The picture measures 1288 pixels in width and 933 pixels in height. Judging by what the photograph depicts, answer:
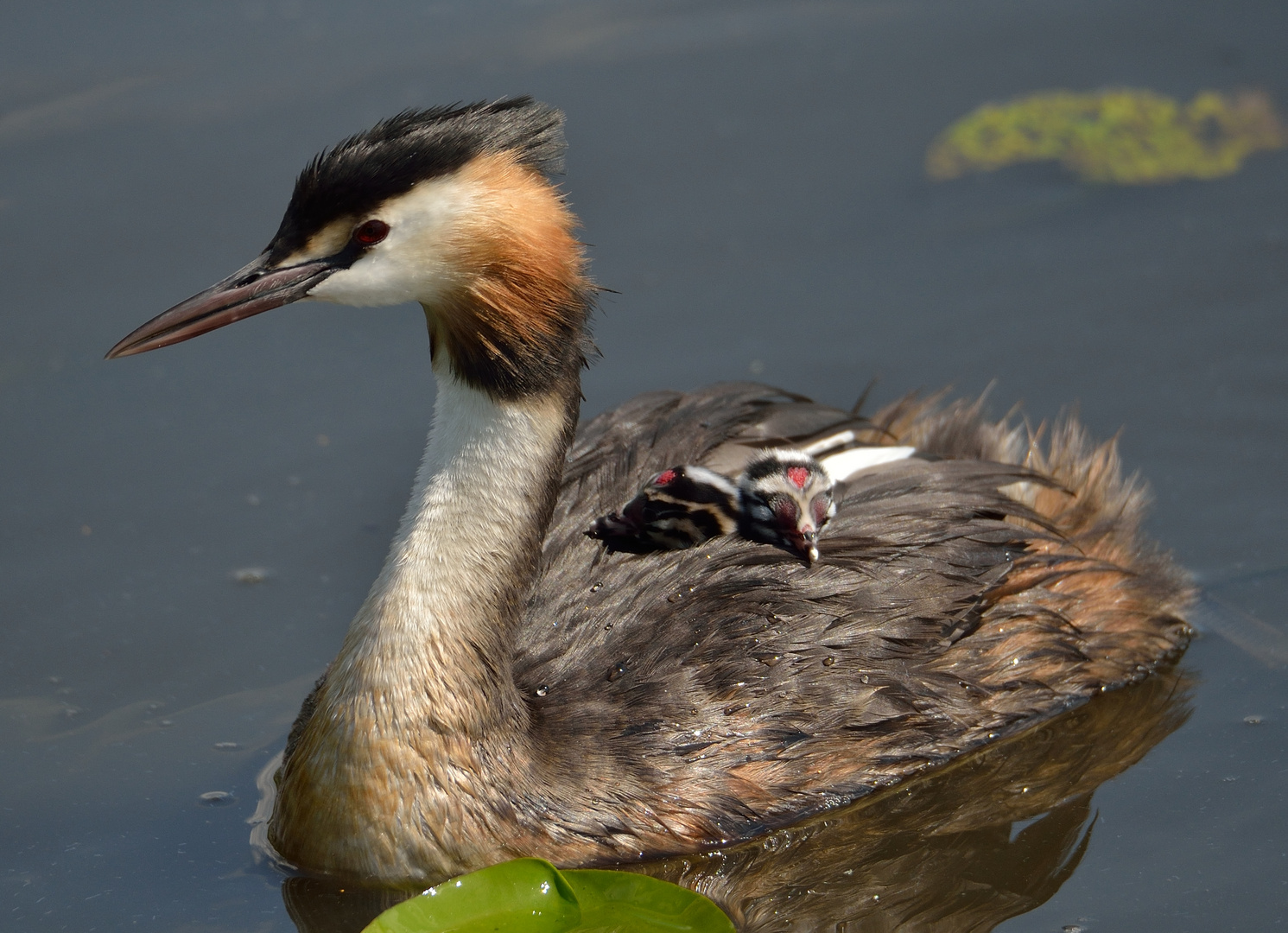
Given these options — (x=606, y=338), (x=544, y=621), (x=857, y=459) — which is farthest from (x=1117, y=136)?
(x=544, y=621)

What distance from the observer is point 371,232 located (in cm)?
447

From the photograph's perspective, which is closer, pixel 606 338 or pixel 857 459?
pixel 857 459

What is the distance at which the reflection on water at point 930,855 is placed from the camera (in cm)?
472

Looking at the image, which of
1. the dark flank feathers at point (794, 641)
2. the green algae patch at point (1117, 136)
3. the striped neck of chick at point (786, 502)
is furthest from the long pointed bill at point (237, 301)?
the green algae patch at point (1117, 136)

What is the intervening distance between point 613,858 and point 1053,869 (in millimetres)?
1316

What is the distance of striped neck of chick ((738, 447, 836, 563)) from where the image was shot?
4914mm

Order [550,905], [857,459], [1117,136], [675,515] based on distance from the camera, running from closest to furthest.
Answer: [550,905], [675,515], [857,459], [1117,136]

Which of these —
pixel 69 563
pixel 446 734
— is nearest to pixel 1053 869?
pixel 446 734

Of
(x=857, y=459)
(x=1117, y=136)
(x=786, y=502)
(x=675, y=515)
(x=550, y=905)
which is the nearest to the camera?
(x=550, y=905)

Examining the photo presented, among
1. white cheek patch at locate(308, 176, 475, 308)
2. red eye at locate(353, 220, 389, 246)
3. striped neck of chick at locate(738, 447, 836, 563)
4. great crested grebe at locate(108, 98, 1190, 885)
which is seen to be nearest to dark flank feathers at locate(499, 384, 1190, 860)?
great crested grebe at locate(108, 98, 1190, 885)

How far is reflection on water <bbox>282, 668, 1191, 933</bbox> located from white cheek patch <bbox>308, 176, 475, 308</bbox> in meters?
1.70

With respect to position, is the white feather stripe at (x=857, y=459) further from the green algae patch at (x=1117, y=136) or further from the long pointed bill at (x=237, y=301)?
the green algae patch at (x=1117, y=136)

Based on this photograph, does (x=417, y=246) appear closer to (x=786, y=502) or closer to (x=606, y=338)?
(x=786, y=502)

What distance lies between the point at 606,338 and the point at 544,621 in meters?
2.48
